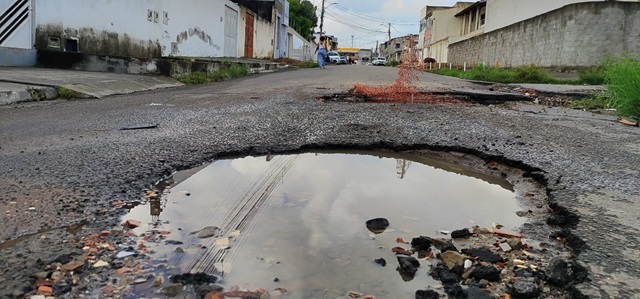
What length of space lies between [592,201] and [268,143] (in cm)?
230

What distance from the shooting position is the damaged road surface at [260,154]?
1662 mm

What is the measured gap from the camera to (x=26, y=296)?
1470mm

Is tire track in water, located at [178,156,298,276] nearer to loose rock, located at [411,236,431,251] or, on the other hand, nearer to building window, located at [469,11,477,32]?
loose rock, located at [411,236,431,251]

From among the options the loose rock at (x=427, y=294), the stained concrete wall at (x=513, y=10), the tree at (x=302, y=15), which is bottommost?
the loose rock at (x=427, y=294)

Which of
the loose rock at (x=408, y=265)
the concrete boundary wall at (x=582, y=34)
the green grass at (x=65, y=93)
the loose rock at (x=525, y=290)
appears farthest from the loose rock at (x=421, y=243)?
the concrete boundary wall at (x=582, y=34)

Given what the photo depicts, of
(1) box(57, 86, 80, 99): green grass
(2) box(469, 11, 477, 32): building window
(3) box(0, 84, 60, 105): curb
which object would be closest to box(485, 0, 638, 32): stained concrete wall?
(2) box(469, 11, 477, 32): building window

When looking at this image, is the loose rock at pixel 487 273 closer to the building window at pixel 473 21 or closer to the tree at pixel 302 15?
the building window at pixel 473 21

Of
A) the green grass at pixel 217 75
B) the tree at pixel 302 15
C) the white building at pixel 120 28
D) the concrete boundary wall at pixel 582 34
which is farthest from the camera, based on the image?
the tree at pixel 302 15

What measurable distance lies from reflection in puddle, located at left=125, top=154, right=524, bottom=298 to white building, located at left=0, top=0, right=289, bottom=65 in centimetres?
920

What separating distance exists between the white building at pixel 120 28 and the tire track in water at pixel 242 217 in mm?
9149

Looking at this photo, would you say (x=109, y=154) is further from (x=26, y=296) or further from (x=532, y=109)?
(x=532, y=109)

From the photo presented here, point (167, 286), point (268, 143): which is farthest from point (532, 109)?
point (167, 286)

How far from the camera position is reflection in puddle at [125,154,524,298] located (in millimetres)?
1723

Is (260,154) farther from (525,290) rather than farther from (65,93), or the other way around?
(65,93)
